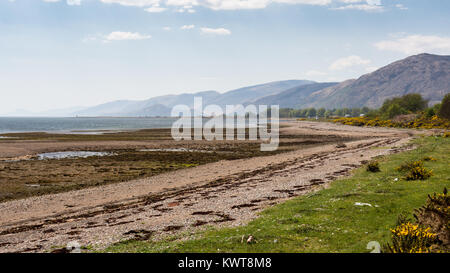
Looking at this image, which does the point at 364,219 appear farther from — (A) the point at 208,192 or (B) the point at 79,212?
(B) the point at 79,212

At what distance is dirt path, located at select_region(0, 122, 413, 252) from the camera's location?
582 inches

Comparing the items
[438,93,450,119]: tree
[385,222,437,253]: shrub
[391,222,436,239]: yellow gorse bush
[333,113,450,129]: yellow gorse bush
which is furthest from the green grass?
[438,93,450,119]: tree

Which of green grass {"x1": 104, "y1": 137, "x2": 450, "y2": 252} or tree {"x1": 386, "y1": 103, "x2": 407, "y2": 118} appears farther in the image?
tree {"x1": 386, "y1": 103, "x2": 407, "y2": 118}

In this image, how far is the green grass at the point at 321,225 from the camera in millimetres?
10648

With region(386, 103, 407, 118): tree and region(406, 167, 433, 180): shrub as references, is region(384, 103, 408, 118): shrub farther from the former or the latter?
region(406, 167, 433, 180): shrub

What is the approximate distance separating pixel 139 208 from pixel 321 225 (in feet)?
41.4

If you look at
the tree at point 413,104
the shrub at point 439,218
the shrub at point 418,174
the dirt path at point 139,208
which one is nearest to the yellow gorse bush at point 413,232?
the shrub at point 439,218

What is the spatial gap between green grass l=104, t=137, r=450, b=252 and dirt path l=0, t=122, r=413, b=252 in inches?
67.8

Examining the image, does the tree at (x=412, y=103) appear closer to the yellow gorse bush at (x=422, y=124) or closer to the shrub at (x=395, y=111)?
the shrub at (x=395, y=111)
